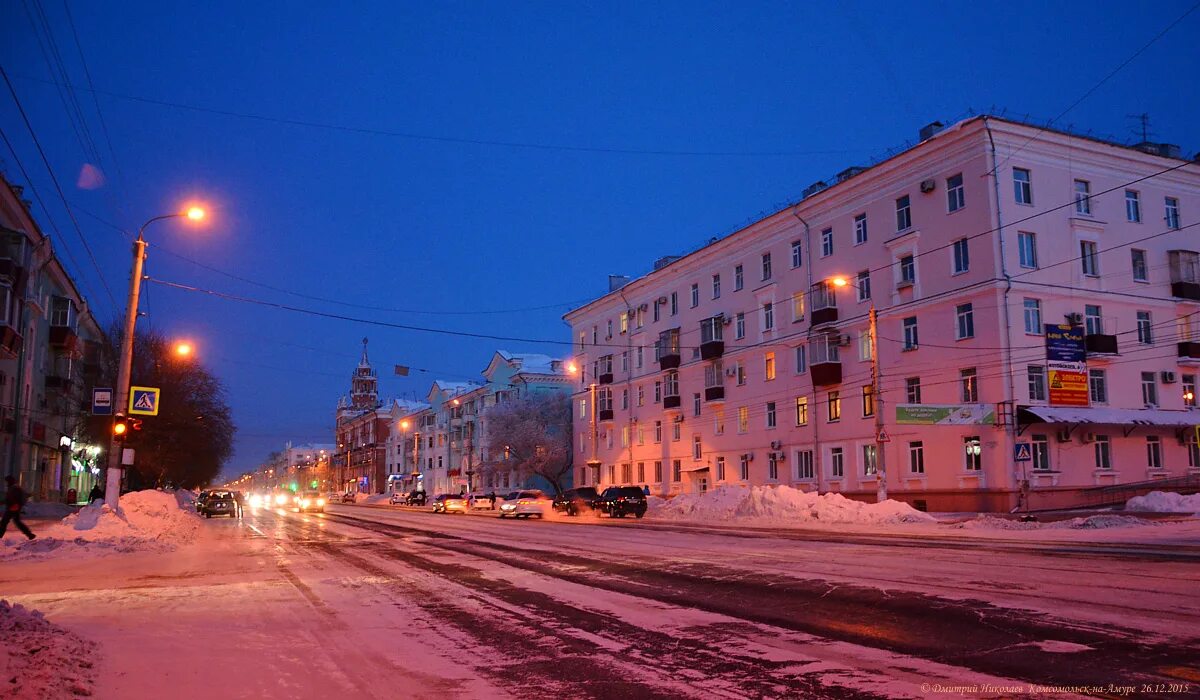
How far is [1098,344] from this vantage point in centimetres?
3709

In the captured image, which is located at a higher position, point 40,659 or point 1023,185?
point 1023,185

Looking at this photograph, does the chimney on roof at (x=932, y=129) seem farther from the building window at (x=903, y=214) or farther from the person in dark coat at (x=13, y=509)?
the person in dark coat at (x=13, y=509)

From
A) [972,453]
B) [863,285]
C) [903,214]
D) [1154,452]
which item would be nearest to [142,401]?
[972,453]

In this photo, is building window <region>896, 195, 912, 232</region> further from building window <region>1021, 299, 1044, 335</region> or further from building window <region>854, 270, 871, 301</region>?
building window <region>1021, 299, 1044, 335</region>

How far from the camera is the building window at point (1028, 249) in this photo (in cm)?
3647

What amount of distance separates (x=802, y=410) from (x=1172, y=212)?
2008cm

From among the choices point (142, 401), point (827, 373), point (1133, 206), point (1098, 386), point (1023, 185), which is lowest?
point (142, 401)

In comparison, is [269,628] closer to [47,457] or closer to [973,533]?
[973,533]

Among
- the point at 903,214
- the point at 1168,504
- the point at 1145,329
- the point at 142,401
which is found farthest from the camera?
the point at 903,214

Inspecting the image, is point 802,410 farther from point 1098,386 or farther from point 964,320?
point 1098,386

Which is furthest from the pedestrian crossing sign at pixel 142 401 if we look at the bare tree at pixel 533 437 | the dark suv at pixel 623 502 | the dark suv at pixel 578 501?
the bare tree at pixel 533 437

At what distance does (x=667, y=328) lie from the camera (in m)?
61.3

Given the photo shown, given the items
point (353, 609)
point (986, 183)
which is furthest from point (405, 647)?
point (986, 183)

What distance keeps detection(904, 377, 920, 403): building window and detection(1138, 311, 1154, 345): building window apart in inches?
392
